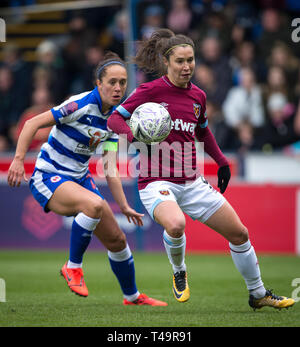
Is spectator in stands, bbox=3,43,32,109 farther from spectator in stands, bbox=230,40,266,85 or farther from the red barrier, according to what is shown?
the red barrier

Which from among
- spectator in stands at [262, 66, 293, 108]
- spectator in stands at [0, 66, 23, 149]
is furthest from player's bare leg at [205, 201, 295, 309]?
spectator in stands at [0, 66, 23, 149]

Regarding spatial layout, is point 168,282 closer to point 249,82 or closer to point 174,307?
point 174,307

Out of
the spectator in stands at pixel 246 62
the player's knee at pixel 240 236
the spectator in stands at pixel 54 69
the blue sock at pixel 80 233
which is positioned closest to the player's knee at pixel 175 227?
the player's knee at pixel 240 236

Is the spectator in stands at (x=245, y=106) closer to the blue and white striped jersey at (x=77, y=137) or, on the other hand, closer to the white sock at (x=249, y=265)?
the blue and white striped jersey at (x=77, y=137)

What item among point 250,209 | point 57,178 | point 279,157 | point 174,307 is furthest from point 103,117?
point 279,157

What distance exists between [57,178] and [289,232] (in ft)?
18.5

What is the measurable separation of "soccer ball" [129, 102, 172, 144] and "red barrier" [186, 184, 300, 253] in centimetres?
559

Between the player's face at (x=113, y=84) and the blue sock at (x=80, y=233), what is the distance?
3.36 feet

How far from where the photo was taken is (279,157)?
37.0ft

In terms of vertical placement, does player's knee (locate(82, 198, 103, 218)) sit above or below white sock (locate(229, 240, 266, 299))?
above

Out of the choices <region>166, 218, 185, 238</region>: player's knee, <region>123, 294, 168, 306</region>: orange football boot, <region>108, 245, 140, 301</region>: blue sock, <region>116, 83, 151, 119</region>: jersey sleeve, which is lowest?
<region>123, 294, 168, 306</region>: orange football boot

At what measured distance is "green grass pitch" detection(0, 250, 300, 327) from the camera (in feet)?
16.4

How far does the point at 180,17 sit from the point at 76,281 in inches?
319

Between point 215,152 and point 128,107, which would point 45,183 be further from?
point 215,152
